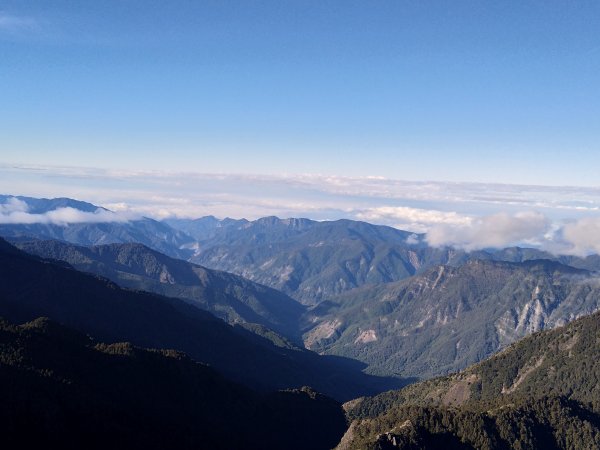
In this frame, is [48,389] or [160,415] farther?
[160,415]

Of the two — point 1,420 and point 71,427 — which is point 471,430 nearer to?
point 71,427

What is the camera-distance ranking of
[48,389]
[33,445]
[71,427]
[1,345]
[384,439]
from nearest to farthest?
[33,445], [71,427], [48,389], [384,439], [1,345]

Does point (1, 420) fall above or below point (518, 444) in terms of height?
above

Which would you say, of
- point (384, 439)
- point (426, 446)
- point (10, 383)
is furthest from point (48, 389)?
point (426, 446)

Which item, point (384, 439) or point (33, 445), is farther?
point (384, 439)

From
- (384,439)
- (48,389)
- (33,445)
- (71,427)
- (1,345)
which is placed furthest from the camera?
(1,345)

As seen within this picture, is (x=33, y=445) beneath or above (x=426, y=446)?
above

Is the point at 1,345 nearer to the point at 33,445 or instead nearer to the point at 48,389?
the point at 48,389

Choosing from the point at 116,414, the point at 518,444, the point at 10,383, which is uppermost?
the point at 10,383

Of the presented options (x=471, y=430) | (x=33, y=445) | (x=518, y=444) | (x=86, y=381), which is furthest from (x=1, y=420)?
(x=518, y=444)
